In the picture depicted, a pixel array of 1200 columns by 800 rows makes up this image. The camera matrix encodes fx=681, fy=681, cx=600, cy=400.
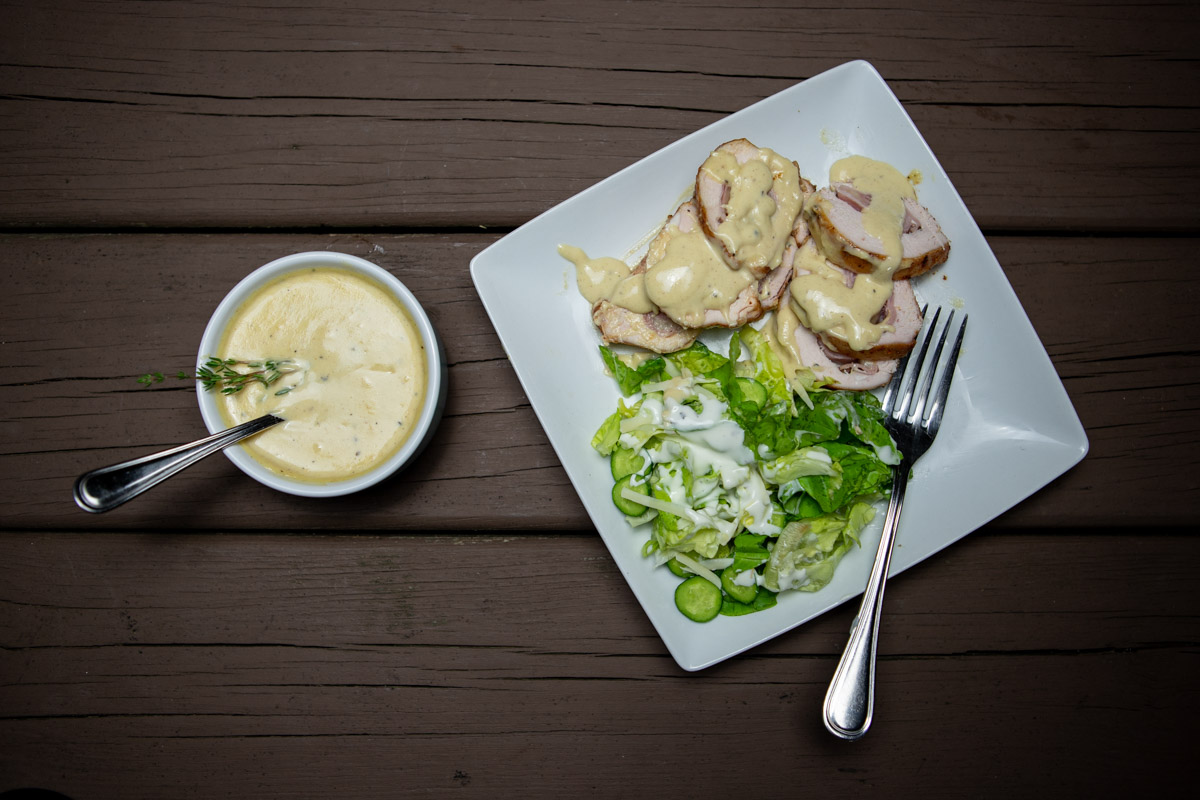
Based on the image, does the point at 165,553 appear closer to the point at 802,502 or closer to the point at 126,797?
the point at 126,797

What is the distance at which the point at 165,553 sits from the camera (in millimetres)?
2256

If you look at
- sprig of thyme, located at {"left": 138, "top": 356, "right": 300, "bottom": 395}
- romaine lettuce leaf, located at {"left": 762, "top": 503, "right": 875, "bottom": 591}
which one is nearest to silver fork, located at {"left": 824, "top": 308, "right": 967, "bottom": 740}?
romaine lettuce leaf, located at {"left": 762, "top": 503, "right": 875, "bottom": 591}

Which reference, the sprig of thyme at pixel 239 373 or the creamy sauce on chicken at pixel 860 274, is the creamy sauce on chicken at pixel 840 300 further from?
the sprig of thyme at pixel 239 373

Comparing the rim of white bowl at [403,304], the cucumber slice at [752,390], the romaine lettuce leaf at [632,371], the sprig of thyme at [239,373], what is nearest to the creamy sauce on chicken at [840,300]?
the cucumber slice at [752,390]

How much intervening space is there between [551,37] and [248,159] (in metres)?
1.11

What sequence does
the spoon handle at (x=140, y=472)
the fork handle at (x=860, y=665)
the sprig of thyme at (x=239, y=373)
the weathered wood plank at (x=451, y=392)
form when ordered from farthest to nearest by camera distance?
the weathered wood plank at (x=451, y=392) < the fork handle at (x=860, y=665) < the sprig of thyme at (x=239, y=373) < the spoon handle at (x=140, y=472)

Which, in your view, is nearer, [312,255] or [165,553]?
[312,255]

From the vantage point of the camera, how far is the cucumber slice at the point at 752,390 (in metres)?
2.04

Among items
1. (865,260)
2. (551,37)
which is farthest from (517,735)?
(551,37)

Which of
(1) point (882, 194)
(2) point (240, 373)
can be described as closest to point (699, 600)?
(1) point (882, 194)

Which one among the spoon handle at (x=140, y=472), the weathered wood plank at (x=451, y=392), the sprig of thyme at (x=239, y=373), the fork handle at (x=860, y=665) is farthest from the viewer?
the weathered wood plank at (x=451, y=392)

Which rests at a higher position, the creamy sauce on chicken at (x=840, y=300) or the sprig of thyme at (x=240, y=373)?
the creamy sauce on chicken at (x=840, y=300)

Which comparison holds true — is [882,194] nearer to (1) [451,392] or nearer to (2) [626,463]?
(2) [626,463]

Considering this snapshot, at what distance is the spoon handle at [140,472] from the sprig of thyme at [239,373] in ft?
0.37
